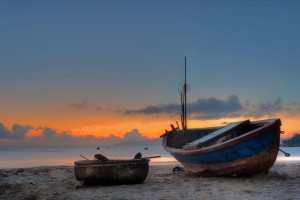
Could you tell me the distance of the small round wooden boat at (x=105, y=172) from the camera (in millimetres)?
11164

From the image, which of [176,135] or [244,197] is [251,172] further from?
[176,135]

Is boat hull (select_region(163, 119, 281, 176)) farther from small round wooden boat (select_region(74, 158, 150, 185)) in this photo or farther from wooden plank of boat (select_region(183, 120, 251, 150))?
small round wooden boat (select_region(74, 158, 150, 185))

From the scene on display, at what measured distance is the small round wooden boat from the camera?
11.2 metres

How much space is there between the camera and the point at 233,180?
12.0 meters

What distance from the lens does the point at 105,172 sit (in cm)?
1121

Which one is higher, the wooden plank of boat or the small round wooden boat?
the wooden plank of boat

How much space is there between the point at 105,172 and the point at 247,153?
18.2ft

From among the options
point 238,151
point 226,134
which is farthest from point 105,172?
point 226,134

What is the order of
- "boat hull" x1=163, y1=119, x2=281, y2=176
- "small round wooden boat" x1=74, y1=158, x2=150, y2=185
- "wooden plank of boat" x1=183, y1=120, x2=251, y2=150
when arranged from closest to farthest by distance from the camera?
1. "small round wooden boat" x1=74, y1=158, x2=150, y2=185
2. "boat hull" x1=163, y1=119, x2=281, y2=176
3. "wooden plank of boat" x1=183, y1=120, x2=251, y2=150

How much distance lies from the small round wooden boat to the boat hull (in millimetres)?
3512

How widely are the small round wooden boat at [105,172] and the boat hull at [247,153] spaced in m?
3.51

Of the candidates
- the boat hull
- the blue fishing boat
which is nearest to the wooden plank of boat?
the blue fishing boat

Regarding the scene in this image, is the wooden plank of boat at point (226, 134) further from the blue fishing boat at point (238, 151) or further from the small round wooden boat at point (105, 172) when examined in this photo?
the small round wooden boat at point (105, 172)

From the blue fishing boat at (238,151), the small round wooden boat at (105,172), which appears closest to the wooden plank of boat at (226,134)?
the blue fishing boat at (238,151)
